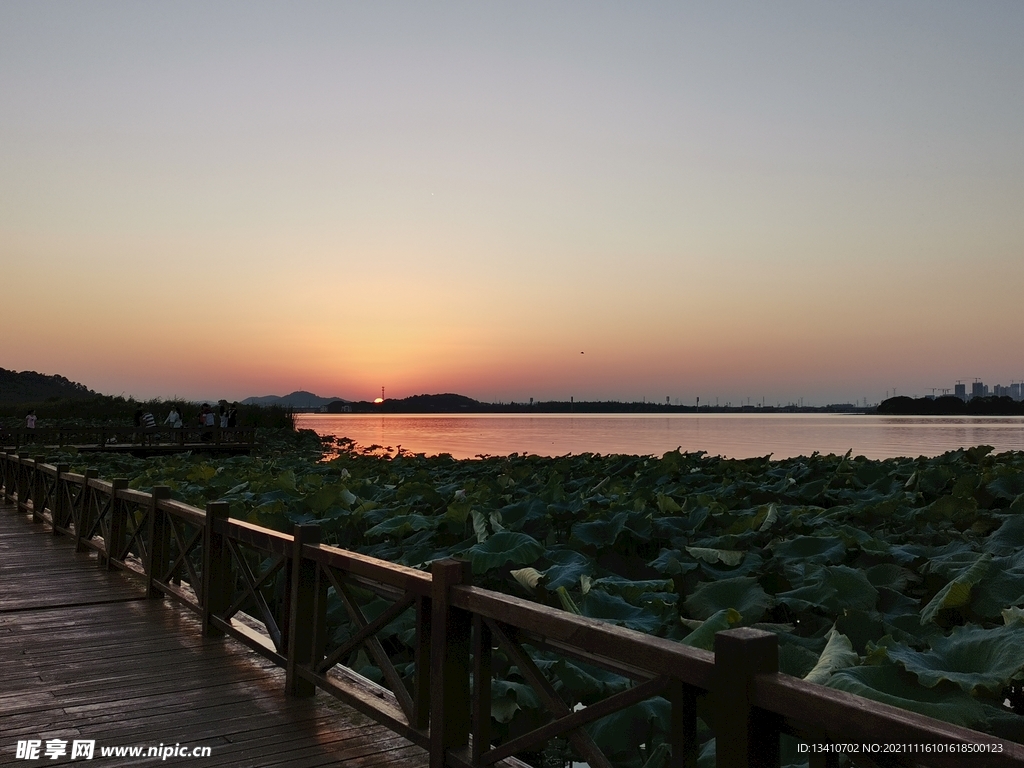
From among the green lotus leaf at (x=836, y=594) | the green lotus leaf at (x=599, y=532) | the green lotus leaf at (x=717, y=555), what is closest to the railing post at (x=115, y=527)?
the green lotus leaf at (x=599, y=532)

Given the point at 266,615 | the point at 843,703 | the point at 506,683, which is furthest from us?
the point at 266,615

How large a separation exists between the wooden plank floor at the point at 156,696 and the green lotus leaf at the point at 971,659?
2.35m

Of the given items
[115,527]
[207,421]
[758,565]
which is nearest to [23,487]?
[115,527]

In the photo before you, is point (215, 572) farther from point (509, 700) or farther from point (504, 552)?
point (509, 700)

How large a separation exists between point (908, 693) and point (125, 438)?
114 ft

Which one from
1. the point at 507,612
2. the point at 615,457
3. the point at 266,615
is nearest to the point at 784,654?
the point at 507,612

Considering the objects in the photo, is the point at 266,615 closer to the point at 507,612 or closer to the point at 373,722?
the point at 373,722

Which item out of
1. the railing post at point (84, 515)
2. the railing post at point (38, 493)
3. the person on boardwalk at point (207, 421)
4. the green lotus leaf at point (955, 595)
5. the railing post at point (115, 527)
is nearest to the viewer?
the green lotus leaf at point (955, 595)

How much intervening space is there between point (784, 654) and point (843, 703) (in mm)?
2758

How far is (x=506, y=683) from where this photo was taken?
177 inches

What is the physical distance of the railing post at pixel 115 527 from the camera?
8.49 meters

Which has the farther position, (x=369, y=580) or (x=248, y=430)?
(x=248, y=430)

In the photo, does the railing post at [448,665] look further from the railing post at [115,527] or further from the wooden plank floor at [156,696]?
the railing post at [115,527]

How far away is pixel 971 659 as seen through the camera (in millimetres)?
4211
